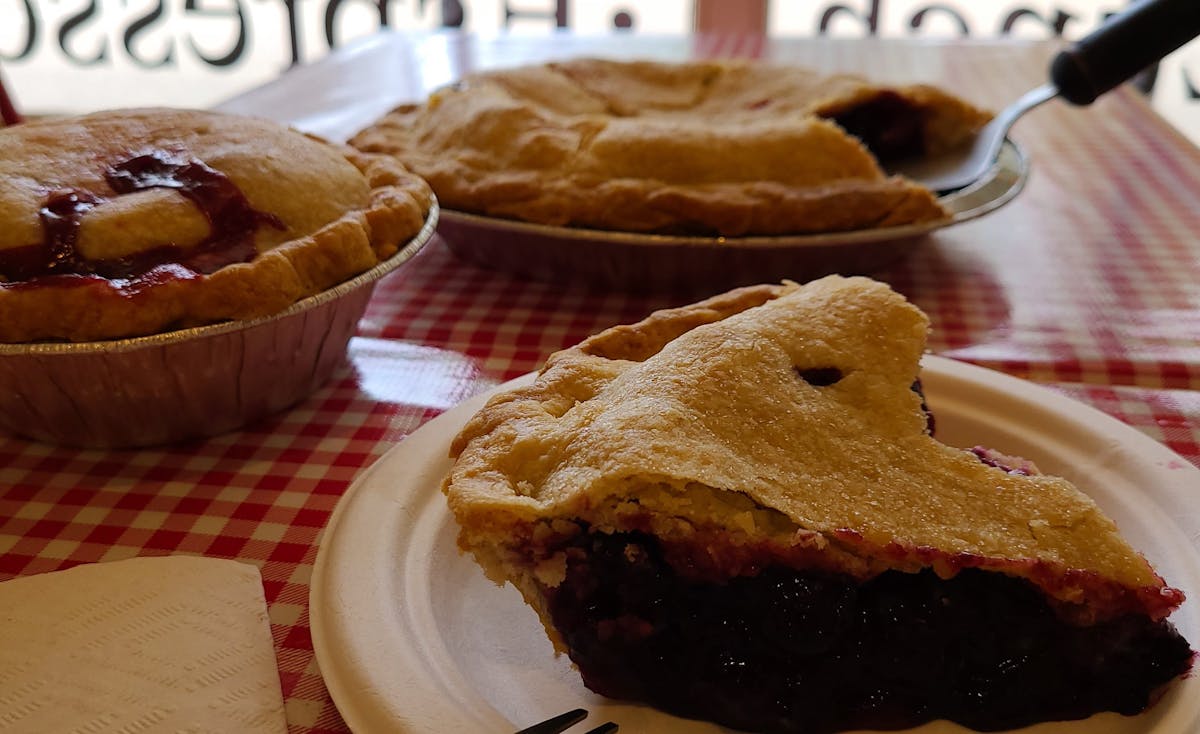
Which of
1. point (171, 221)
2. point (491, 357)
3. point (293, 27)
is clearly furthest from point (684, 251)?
point (293, 27)

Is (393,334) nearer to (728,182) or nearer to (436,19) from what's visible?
(728,182)

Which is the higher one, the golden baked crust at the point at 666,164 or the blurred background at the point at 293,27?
the golden baked crust at the point at 666,164

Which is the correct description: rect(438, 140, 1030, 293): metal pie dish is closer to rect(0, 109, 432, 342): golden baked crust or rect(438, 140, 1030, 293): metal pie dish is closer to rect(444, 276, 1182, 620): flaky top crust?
rect(0, 109, 432, 342): golden baked crust

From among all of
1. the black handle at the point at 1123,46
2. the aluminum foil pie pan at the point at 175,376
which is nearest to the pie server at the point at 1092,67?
the black handle at the point at 1123,46

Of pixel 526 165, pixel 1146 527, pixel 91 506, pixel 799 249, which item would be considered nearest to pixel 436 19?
pixel 526 165

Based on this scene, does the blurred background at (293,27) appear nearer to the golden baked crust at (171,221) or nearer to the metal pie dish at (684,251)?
the metal pie dish at (684,251)

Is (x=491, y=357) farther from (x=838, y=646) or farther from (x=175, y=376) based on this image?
(x=838, y=646)

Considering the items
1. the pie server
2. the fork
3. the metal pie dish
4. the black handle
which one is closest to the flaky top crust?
the fork
